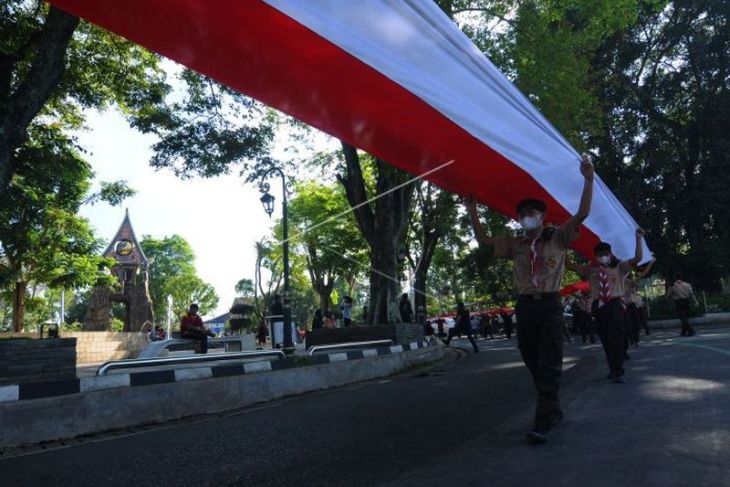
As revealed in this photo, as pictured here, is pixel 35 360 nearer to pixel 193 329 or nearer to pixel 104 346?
pixel 193 329

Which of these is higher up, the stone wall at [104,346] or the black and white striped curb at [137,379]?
the stone wall at [104,346]

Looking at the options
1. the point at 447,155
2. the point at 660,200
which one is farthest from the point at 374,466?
the point at 660,200

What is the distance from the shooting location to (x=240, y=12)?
336 centimetres

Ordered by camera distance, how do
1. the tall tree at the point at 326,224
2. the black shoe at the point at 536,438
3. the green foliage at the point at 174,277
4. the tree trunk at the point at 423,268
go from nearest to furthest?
1. the black shoe at the point at 536,438
2. the tree trunk at the point at 423,268
3. the tall tree at the point at 326,224
4. the green foliage at the point at 174,277

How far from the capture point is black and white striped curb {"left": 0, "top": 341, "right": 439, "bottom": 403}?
5.98 meters

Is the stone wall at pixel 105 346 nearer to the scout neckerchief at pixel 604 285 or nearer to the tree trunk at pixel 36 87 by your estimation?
the tree trunk at pixel 36 87

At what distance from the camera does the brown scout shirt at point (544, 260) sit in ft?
15.6

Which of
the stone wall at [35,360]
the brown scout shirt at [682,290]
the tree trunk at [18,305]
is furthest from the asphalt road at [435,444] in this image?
the tree trunk at [18,305]

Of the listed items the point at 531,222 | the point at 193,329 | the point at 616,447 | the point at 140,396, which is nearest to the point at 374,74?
the point at 531,222

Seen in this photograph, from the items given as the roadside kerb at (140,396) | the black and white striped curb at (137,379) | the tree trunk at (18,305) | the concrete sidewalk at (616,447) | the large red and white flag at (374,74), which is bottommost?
the concrete sidewalk at (616,447)

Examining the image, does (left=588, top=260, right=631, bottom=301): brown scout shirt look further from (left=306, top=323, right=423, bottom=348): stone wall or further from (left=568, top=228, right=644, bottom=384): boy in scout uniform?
(left=306, top=323, right=423, bottom=348): stone wall

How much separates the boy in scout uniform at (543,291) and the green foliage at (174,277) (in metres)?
74.7

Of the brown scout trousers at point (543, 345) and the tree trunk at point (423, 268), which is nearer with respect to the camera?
the brown scout trousers at point (543, 345)

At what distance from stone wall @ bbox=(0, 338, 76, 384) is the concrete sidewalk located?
6.09 metres
